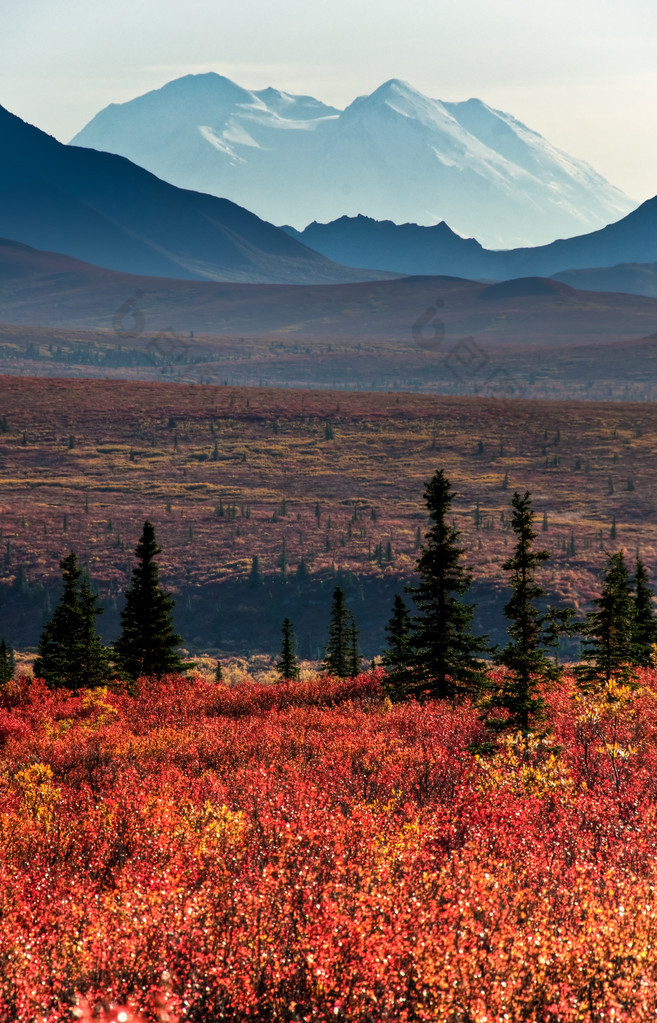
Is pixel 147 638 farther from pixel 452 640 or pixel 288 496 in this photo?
pixel 288 496

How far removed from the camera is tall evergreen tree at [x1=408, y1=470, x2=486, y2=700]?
20.0 m

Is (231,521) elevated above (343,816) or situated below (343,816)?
below

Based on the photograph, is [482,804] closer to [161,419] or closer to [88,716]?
[88,716]

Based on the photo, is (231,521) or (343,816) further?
(231,521)

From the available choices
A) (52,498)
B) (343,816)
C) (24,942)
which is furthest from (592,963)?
(52,498)

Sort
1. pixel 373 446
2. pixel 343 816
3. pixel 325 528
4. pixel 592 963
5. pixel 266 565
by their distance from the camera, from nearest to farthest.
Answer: pixel 592 963 → pixel 343 816 → pixel 266 565 → pixel 325 528 → pixel 373 446

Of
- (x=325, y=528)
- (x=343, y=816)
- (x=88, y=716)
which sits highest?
(x=343, y=816)

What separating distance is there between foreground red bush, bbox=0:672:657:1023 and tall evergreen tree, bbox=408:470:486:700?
17.1 ft

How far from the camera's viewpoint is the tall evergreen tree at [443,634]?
20.0 meters

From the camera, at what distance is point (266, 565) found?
12794 cm

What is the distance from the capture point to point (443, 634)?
66.6 ft

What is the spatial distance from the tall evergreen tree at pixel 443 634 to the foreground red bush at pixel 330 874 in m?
5.22

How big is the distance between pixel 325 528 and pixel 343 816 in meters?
130

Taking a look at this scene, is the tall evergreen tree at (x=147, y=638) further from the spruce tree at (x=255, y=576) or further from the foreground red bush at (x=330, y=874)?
the spruce tree at (x=255, y=576)
